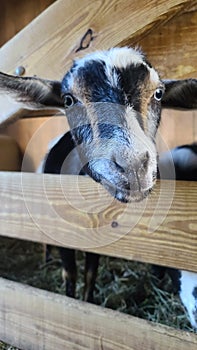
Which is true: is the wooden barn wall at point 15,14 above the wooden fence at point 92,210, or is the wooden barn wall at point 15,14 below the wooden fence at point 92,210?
above

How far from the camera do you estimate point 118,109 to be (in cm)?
91

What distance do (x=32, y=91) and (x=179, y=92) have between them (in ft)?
1.17

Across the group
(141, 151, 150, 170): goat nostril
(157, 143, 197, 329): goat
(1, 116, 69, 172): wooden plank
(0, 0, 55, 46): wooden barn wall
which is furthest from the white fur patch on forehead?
(0, 0, 55, 46): wooden barn wall

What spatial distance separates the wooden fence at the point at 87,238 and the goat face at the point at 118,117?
10cm

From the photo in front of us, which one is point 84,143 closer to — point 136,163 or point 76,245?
point 136,163

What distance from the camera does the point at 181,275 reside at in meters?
1.44

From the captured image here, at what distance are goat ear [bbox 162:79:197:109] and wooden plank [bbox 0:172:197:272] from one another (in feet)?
0.64

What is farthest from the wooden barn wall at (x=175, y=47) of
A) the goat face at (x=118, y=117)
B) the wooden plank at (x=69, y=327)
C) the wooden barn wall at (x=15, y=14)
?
the wooden barn wall at (x=15, y=14)

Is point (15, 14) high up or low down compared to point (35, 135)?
up

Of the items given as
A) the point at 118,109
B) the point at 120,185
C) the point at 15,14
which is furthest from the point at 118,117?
the point at 15,14

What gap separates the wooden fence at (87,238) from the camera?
39.5 inches

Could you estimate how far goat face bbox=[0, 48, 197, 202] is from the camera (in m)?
0.89

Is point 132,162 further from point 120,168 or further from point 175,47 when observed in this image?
point 175,47

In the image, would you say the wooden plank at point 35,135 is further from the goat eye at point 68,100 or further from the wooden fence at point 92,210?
the goat eye at point 68,100
